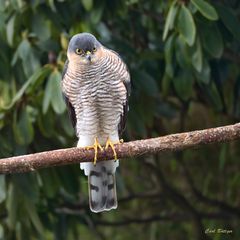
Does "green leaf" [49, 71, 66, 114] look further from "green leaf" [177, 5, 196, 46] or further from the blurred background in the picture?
"green leaf" [177, 5, 196, 46]

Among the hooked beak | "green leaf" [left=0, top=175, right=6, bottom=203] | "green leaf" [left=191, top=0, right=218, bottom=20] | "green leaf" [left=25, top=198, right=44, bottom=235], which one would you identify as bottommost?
"green leaf" [left=25, top=198, right=44, bottom=235]

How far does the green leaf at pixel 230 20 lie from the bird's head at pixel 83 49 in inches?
27.8

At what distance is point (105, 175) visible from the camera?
16.5ft

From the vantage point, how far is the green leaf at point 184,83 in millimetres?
5129

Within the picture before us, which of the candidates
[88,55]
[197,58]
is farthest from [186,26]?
[88,55]

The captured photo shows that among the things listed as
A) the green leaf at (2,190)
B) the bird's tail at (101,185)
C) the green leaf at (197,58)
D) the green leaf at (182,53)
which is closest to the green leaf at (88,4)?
the green leaf at (182,53)

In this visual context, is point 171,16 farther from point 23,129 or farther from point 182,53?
point 23,129

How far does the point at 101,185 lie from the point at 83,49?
2.63 feet

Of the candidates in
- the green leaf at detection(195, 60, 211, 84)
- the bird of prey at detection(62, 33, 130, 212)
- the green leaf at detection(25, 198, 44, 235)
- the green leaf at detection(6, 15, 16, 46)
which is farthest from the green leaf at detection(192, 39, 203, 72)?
the green leaf at detection(25, 198, 44, 235)

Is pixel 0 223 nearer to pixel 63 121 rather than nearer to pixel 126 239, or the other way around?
pixel 63 121

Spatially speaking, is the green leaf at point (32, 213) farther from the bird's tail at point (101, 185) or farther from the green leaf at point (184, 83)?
the green leaf at point (184, 83)

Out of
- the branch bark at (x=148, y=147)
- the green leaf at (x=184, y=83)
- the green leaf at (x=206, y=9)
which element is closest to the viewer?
the branch bark at (x=148, y=147)

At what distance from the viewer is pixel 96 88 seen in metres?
4.67

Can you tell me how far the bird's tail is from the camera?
4910 millimetres
